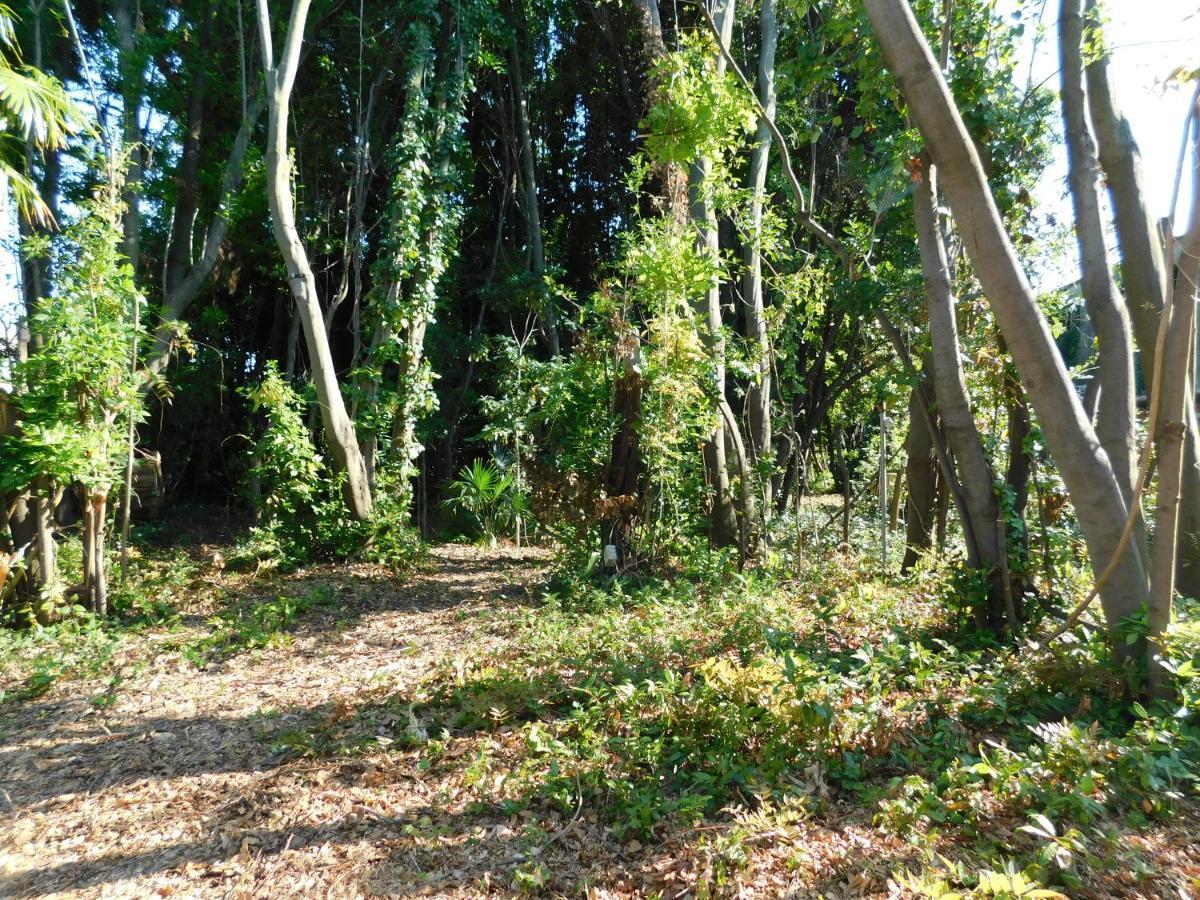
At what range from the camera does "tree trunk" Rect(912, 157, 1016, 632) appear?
5406 mm

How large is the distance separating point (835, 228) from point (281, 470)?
9527 millimetres

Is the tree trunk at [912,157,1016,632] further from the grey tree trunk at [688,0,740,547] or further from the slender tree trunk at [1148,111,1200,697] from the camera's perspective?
the grey tree trunk at [688,0,740,547]

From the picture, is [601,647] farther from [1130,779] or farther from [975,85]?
[975,85]

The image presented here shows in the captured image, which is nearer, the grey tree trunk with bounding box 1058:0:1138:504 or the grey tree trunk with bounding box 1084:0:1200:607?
the grey tree trunk with bounding box 1058:0:1138:504

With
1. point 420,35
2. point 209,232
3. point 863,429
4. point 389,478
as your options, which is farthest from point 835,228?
point 209,232

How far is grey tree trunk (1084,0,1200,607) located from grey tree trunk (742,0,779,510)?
3.43 metres

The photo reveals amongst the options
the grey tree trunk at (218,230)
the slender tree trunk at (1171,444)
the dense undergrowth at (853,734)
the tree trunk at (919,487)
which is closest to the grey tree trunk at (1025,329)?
the slender tree trunk at (1171,444)

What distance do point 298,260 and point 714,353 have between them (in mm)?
5170

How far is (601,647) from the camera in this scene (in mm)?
5824

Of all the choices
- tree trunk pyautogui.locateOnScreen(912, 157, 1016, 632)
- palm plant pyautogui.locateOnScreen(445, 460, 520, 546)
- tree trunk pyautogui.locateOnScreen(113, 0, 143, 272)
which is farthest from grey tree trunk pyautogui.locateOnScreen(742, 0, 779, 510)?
tree trunk pyautogui.locateOnScreen(113, 0, 143, 272)

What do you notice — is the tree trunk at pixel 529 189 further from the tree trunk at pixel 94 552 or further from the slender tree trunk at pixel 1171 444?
the slender tree trunk at pixel 1171 444

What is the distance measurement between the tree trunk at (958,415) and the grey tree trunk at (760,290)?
9.44 ft

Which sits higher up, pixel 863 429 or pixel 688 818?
pixel 863 429

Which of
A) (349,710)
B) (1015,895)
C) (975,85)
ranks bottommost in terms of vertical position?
(349,710)
